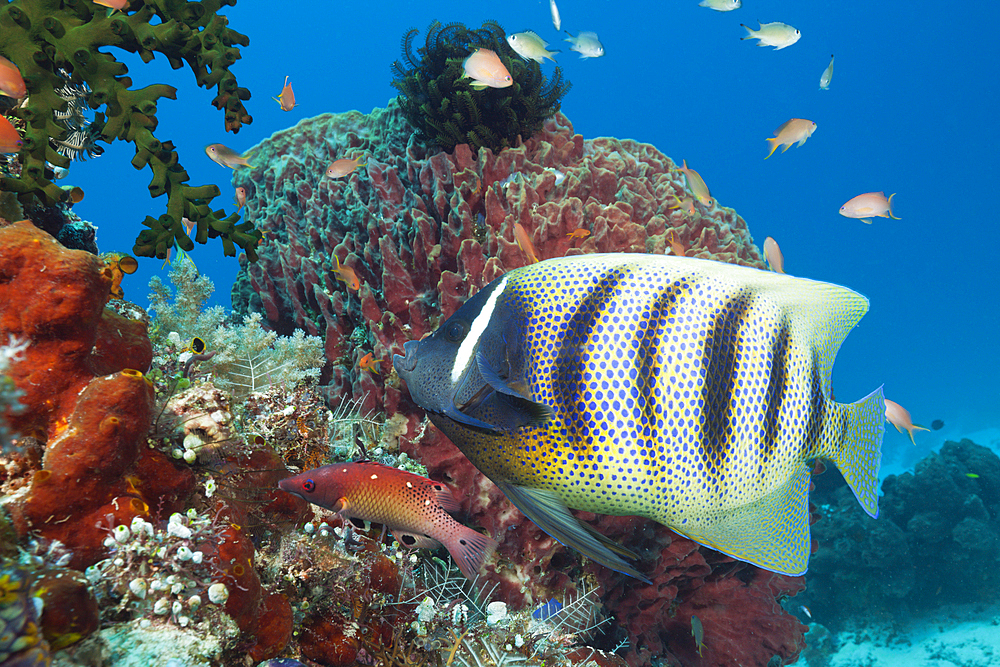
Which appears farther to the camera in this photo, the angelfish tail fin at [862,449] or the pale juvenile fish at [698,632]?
the pale juvenile fish at [698,632]

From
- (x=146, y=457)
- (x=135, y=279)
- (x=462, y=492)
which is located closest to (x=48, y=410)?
Result: (x=146, y=457)

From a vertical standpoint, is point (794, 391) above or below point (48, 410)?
below

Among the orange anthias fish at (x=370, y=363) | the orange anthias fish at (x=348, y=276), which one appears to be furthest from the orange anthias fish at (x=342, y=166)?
the orange anthias fish at (x=370, y=363)

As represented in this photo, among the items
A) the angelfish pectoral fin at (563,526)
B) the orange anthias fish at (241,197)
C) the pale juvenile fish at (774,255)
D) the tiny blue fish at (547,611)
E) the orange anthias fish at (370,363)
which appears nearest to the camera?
the angelfish pectoral fin at (563,526)

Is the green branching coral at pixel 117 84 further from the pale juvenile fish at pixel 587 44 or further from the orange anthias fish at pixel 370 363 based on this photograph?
the pale juvenile fish at pixel 587 44

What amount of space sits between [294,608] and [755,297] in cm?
219

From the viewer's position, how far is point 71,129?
2695 millimetres

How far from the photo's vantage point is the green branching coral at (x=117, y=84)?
234cm

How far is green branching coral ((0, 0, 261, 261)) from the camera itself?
7.67 feet

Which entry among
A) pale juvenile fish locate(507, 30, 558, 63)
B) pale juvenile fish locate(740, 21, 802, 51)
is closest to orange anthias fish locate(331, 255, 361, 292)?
pale juvenile fish locate(507, 30, 558, 63)

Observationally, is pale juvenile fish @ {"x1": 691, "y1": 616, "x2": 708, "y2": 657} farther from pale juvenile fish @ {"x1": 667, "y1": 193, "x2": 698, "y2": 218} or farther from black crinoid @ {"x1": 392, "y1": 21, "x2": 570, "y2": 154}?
black crinoid @ {"x1": 392, "y1": 21, "x2": 570, "y2": 154}

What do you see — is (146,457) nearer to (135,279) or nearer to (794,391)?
(794,391)

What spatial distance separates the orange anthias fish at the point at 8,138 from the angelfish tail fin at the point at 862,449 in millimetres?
3621

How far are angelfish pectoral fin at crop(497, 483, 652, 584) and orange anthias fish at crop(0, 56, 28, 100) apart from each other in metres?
2.96
